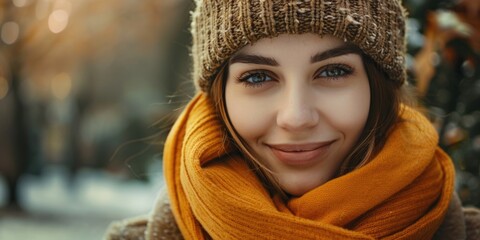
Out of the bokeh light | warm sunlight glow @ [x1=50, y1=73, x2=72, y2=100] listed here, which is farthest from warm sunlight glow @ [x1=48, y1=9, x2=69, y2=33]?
warm sunlight glow @ [x1=50, y1=73, x2=72, y2=100]

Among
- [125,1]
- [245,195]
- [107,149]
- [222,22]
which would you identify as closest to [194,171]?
[245,195]

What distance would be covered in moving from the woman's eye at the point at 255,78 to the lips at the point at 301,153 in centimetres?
17

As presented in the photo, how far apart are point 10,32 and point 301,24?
669 centimetres

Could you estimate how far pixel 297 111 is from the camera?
5.04 ft

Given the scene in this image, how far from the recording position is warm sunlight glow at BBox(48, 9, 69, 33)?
750 cm

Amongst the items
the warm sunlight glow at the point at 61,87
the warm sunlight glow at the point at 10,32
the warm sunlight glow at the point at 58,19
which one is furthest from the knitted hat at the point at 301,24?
the warm sunlight glow at the point at 61,87

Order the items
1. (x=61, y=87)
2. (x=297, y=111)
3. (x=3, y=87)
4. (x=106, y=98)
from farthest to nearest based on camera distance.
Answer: (x=61, y=87) < (x=106, y=98) < (x=3, y=87) < (x=297, y=111)

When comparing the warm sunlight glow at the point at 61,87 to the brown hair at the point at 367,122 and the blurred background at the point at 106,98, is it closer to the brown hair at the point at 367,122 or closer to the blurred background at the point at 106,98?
the blurred background at the point at 106,98

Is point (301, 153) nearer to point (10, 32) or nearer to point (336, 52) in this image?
point (336, 52)

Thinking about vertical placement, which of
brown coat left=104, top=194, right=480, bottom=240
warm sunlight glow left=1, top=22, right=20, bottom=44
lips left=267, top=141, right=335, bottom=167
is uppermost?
lips left=267, top=141, right=335, bottom=167

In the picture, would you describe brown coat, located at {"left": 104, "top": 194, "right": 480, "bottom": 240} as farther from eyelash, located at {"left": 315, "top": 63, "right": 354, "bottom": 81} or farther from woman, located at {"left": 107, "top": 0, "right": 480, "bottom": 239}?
eyelash, located at {"left": 315, "top": 63, "right": 354, "bottom": 81}

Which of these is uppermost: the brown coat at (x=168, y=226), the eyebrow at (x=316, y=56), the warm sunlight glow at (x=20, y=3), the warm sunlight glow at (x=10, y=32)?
the eyebrow at (x=316, y=56)

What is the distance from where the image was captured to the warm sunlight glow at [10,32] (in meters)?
7.47

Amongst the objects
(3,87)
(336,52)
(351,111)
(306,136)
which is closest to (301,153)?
(306,136)
